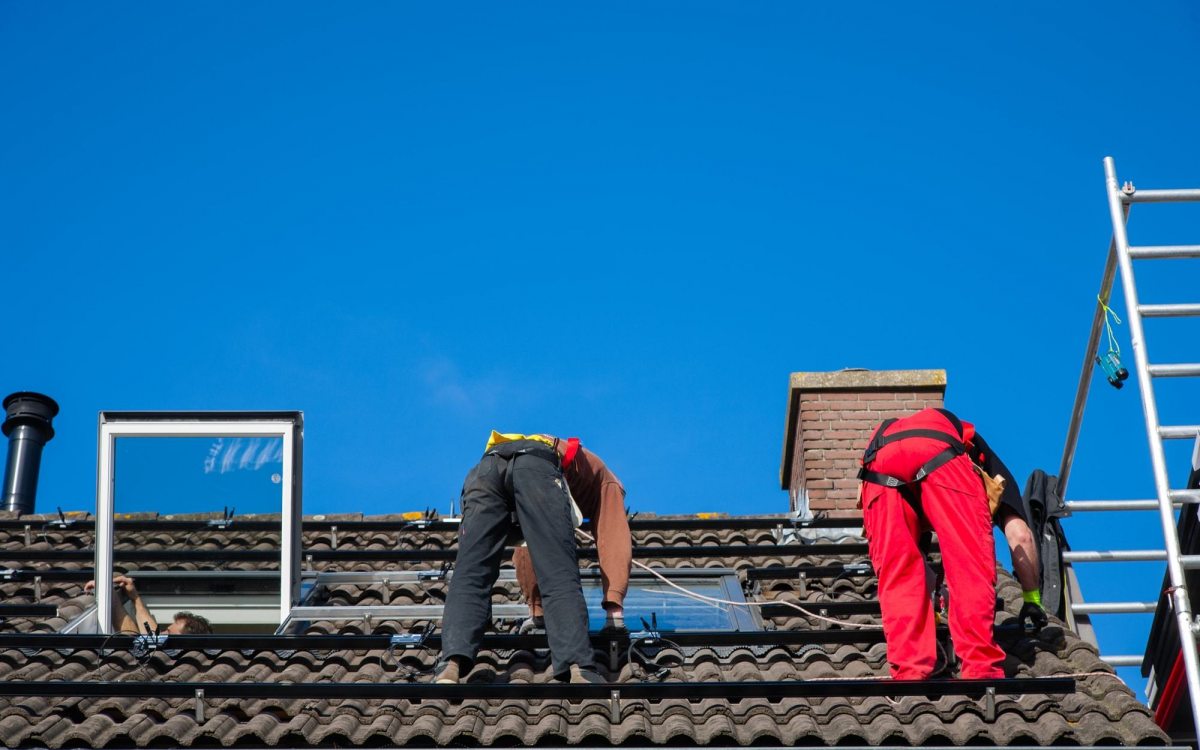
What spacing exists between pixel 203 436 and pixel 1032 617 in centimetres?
494

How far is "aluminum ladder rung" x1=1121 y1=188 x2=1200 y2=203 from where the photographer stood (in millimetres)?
8023

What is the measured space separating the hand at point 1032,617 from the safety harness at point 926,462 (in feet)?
2.90

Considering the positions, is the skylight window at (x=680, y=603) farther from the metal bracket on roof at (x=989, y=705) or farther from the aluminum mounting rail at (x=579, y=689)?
the metal bracket on roof at (x=989, y=705)

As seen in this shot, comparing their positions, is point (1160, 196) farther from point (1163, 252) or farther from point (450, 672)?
point (450, 672)

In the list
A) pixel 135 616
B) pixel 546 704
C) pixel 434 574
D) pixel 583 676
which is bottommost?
pixel 546 704

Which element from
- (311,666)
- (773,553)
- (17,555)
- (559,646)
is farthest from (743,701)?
(17,555)

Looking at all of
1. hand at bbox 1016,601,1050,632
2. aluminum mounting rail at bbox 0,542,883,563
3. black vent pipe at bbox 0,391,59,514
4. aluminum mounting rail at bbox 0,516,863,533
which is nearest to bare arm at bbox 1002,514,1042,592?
Result: hand at bbox 1016,601,1050,632

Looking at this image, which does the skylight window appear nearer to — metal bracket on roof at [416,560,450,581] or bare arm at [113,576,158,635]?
metal bracket on roof at [416,560,450,581]

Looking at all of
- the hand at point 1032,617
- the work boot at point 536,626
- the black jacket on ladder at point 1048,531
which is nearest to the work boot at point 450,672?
the work boot at point 536,626

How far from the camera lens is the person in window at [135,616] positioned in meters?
8.70

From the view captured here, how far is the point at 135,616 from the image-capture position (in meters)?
9.00

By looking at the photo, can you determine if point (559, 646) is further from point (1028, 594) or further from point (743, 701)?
point (1028, 594)

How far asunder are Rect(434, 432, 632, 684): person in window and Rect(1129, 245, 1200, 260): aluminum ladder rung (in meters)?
3.06

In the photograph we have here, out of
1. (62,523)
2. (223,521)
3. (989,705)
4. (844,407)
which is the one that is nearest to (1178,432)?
(989,705)
